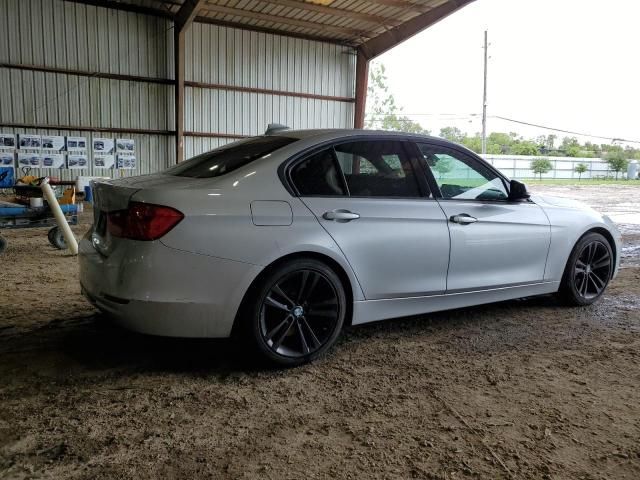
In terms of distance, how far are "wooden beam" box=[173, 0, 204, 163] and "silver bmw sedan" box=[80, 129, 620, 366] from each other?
11.9 m

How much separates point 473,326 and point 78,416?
9.13 ft

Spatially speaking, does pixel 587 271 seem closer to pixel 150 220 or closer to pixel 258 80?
pixel 150 220

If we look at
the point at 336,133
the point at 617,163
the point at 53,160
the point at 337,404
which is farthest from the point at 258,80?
the point at 617,163

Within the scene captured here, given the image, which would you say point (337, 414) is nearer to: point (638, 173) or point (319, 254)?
point (319, 254)

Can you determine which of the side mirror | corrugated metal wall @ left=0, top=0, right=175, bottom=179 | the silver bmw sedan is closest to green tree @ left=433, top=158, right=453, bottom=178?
the silver bmw sedan

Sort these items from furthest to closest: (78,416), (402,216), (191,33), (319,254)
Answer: (191,33) < (402,216) < (319,254) < (78,416)

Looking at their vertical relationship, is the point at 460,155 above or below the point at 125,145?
below

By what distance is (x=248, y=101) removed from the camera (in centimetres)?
1659

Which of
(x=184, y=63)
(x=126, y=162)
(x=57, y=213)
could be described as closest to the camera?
(x=57, y=213)

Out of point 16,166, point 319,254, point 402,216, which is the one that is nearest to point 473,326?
point 402,216

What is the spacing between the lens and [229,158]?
3.41 meters

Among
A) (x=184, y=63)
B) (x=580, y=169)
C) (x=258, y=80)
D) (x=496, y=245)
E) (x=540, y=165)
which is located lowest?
(x=496, y=245)

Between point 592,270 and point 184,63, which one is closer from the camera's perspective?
point 592,270

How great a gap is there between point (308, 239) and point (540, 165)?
44.4 m
